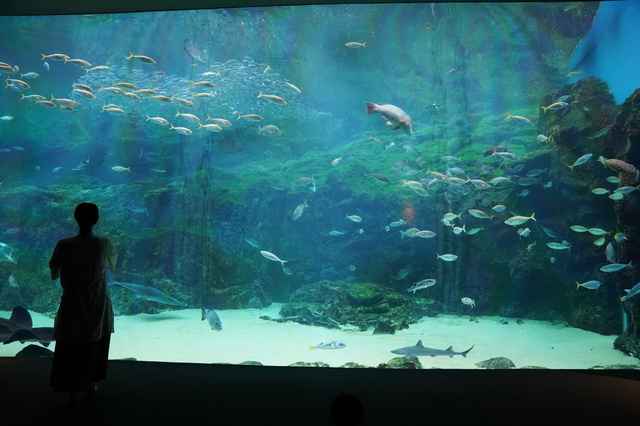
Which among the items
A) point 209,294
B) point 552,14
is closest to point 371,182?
point 209,294

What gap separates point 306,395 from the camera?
3281mm

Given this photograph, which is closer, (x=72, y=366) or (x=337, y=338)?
(x=72, y=366)

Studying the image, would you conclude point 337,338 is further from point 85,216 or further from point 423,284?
point 85,216

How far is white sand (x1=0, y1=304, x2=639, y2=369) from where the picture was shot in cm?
541

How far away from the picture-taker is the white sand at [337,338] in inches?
213

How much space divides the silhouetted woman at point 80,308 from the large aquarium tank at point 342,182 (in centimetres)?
186

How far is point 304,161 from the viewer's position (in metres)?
13.4

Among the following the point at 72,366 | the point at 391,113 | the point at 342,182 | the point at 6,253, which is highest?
the point at 342,182

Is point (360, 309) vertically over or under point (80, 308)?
over

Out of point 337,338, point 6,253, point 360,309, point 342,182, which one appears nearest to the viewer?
point 337,338

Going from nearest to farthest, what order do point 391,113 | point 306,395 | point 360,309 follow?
point 306,395 < point 391,113 < point 360,309

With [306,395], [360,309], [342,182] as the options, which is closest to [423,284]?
[360,309]

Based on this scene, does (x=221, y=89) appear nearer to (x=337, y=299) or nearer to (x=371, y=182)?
(x=371, y=182)

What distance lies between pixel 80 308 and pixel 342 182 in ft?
31.5
